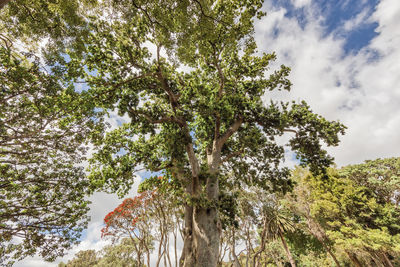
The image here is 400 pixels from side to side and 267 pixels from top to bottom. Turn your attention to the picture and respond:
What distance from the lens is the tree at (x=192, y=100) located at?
6.17 metres

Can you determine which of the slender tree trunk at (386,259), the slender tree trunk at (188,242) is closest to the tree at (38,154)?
the slender tree trunk at (188,242)

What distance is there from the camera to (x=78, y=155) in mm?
7395

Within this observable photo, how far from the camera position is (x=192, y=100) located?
26.2 ft

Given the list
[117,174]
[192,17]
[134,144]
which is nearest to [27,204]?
[117,174]

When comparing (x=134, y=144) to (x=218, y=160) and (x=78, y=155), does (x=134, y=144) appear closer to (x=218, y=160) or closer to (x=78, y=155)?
(x=78, y=155)

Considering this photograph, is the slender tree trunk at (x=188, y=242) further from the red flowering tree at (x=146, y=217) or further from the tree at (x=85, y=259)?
the tree at (x=85, y=259)

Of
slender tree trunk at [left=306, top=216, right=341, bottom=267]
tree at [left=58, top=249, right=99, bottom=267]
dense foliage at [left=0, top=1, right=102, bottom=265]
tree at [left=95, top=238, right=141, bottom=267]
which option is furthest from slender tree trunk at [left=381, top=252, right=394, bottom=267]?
tree at [left=58, top=249, right=99, bottom=267]

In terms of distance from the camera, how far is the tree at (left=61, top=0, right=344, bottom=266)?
20.2ft

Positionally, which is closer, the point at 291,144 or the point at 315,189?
the point at 291,144

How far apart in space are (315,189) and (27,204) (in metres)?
22.4

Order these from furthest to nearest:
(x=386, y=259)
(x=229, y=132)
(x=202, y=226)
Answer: (x=386, y=259)
(x=229, y=132)
(x=202, y=226)

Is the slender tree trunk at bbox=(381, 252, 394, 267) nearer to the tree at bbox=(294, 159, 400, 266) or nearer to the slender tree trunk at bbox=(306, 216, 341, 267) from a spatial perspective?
A: the tree at bbox=(294, 159, 400, 266)

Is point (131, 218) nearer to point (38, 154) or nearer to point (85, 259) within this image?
point (38, 154)

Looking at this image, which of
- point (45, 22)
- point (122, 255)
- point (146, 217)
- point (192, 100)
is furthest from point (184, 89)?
point (122, 255)
